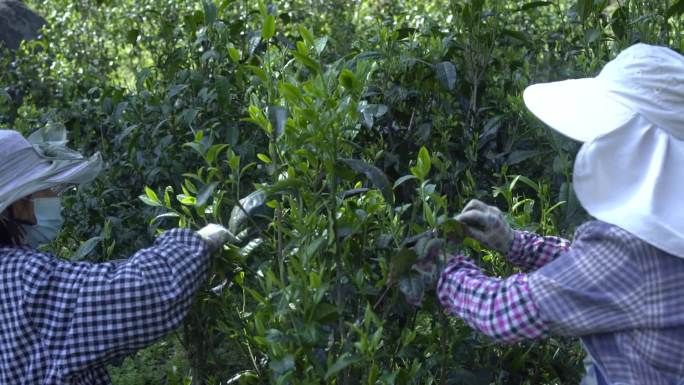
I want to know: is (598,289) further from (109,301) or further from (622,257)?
(109,301)

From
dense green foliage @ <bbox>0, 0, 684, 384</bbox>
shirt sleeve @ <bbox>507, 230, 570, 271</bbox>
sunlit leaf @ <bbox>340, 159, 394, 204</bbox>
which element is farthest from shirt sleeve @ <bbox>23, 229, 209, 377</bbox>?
shirt sleeve @ <bbox>507, 230, 570, 271</bbox>

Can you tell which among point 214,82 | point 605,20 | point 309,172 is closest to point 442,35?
point 605,20

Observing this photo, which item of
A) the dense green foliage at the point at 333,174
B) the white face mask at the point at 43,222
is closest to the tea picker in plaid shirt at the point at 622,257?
the dense green foliage at the point at 333,174

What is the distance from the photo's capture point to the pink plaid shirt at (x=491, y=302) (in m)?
2.18

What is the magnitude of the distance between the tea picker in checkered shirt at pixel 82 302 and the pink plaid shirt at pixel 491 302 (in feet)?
1.84

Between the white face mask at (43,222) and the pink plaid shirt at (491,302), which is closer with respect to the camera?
the pink plaid shirt at (491,302)

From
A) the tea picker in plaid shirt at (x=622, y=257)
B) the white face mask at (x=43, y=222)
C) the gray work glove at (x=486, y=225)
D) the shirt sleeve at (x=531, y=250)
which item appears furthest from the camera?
the white face mask at (x=43, y=222)

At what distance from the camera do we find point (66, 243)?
3723mm

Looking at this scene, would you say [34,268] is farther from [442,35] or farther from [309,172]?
[442,35]

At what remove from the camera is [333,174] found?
2434mm

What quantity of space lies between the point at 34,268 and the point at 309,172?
2.15 feet

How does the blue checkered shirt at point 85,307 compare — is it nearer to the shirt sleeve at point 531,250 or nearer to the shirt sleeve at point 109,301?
the shirt sleeve at point 109,301

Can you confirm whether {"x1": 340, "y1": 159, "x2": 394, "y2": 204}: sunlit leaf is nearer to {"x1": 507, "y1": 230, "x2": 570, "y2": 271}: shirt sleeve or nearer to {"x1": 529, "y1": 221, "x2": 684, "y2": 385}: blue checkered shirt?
→ {"x1": 507, "y1": 230, "x2": 570, "y2": 271}: shirt sleeve

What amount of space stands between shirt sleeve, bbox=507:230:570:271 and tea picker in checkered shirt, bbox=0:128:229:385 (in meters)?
0.66
